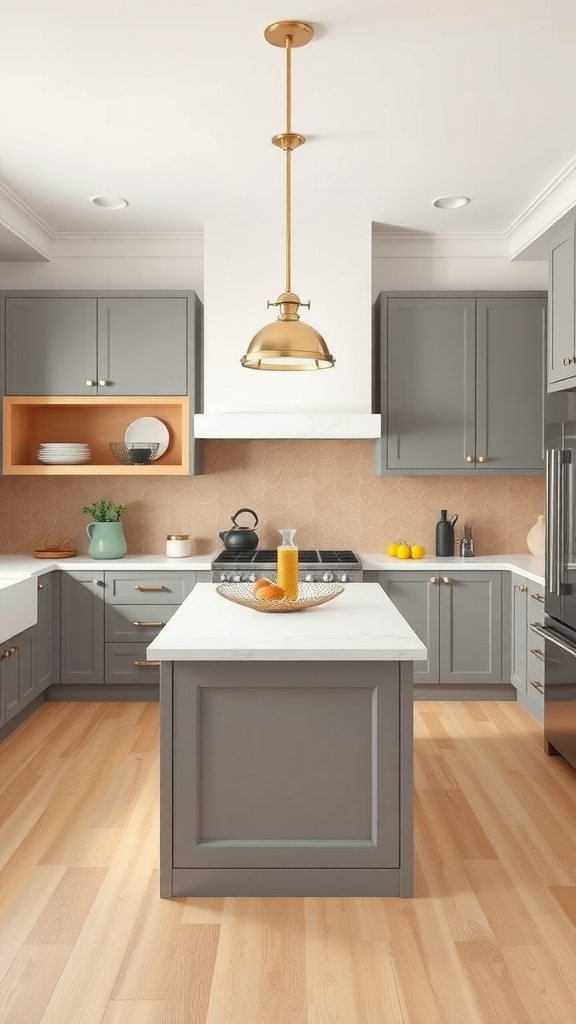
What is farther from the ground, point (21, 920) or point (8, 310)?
point (8, 310)

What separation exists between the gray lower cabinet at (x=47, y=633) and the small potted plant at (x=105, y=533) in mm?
305

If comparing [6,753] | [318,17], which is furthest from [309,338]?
[6,753]

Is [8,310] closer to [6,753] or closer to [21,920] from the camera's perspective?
[6,753]

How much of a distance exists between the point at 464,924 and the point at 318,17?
9.33ft

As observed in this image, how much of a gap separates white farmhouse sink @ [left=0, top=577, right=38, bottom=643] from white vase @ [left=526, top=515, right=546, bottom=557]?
2.91 meters

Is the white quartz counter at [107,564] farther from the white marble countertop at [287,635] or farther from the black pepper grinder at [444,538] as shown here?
the white marble countertop at [287,635]

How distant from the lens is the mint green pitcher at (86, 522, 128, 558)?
16.5ft

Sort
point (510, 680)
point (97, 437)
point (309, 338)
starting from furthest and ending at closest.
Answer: point (97, 437) < point (510, 680) < point (309, 338)

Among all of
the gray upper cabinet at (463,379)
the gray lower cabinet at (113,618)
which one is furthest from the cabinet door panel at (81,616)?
the gray upper cabinet at (463,379)

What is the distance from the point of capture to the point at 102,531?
16.5 feet

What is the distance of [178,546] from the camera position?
5.10m

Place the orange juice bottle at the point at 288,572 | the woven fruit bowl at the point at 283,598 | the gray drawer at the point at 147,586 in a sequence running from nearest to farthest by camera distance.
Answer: the woven fruit bowl at the point at 283,598 → the orange juice bottle at the point at 288,572 → the gray drawer at the point at 147,586

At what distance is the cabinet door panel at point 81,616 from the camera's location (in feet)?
15.9

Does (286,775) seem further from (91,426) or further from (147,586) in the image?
(91,426)
